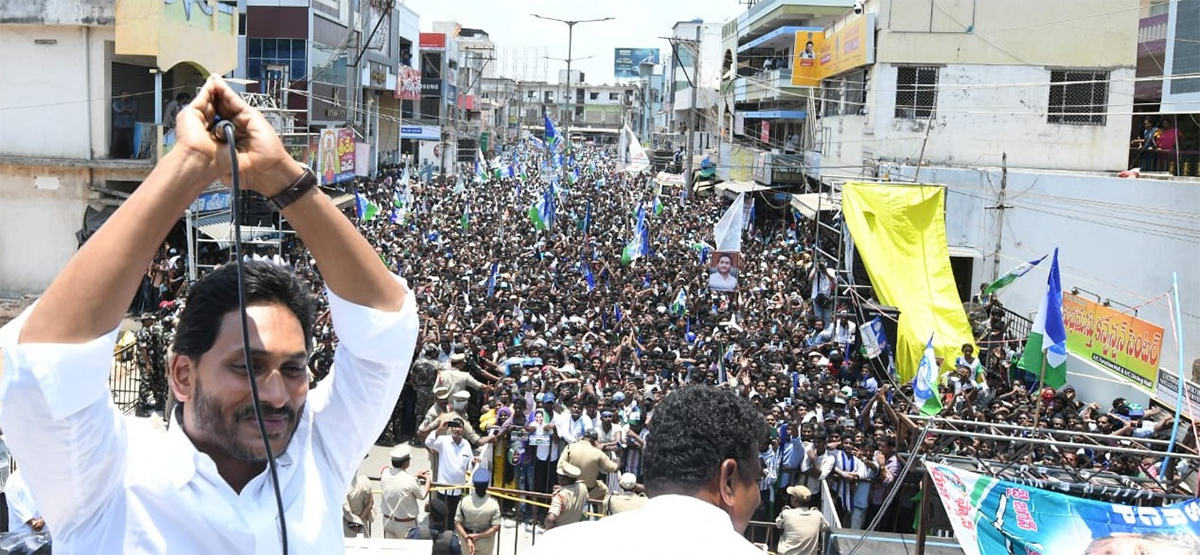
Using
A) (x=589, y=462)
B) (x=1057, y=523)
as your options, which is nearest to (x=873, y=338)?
(x=589, y=462)

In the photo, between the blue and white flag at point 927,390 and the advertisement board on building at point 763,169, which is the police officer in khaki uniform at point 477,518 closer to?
the blue and white flag at point 927,390

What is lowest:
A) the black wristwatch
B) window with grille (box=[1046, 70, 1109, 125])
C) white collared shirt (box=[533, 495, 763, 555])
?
white collared shirt (box=[533, 495, 763, 555])

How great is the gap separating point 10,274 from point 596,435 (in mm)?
14803

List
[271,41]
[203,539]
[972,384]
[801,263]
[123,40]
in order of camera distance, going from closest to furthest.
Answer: [203,539], [972,384], [123,40], [801,263], [271,41]

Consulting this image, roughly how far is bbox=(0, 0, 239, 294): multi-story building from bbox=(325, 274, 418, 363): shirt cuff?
18.7 meters

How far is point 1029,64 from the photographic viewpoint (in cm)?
2466

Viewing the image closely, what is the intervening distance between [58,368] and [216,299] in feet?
1.20

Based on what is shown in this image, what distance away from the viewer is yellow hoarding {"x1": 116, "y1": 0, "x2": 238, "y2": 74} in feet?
61.5

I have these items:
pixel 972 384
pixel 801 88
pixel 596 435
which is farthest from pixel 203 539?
pixel 801 88

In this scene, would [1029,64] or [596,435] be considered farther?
[1029,64]

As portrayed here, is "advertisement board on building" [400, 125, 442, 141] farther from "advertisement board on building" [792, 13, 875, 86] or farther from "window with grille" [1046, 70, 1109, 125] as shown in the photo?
"window with grille" [1046, 70, 1109, 125]

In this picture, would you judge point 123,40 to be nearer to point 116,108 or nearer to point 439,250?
point 116,108

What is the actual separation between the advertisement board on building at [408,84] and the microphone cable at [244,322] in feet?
135

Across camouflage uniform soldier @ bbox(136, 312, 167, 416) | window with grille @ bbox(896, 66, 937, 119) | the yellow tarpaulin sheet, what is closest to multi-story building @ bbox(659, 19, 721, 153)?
window with grille @ bbox(896, 66, 937, 119)
